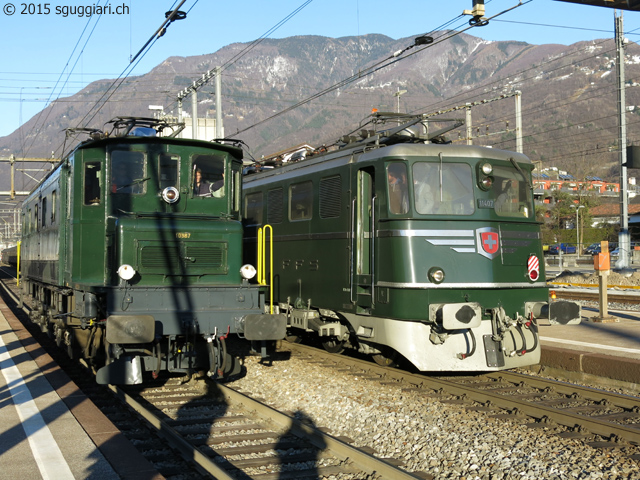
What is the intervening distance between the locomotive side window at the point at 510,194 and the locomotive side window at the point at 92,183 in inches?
223

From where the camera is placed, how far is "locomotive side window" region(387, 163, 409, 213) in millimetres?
9633

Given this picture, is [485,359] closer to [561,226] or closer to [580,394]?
[580,394]

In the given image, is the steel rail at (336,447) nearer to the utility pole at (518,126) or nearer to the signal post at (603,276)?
the signal post at (603,276)

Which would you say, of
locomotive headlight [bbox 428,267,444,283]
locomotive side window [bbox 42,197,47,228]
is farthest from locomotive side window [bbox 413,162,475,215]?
locomotive side window [bbox 42,197,47,228]

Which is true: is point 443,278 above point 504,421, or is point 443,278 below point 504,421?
above

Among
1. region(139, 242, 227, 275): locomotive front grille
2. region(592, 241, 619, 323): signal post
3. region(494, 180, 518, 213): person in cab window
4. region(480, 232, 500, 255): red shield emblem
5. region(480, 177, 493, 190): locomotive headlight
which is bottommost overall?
region(592, 241, 619, 323): signal post

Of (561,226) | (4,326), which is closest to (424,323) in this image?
(4,326)

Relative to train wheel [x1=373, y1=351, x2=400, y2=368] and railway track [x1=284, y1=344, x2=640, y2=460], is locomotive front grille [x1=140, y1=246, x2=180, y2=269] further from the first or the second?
train wheel [x1=373, y1=351, x2=400, y2=368]

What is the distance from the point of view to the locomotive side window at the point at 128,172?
9.62 meters

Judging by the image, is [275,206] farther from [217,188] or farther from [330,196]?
[217,188]

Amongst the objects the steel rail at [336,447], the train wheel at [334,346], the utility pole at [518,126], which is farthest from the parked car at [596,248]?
the steel rail at [336,447]

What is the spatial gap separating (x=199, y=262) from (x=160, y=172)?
1.44 meters

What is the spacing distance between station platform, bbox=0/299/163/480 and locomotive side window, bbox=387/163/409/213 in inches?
187

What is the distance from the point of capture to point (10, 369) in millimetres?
9875
